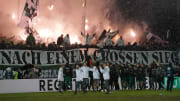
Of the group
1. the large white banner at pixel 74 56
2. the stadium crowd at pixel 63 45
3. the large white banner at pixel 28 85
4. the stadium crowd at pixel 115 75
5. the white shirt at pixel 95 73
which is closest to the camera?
the white shirt at pixel 95 73

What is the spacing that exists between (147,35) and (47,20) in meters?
12.3

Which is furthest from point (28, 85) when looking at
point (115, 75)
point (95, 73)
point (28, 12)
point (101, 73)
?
point (28, 12)

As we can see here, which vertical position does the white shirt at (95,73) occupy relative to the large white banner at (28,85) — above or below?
above

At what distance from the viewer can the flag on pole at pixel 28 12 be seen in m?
44.2

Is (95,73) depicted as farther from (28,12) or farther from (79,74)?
(28,12)

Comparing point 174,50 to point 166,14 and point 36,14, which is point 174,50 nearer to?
point 166,14

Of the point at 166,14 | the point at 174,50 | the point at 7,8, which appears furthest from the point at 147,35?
the point at 7,8

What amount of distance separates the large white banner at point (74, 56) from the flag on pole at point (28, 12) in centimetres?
934

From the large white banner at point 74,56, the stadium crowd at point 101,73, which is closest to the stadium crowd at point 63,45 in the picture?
the stadium crowd at point 101,73

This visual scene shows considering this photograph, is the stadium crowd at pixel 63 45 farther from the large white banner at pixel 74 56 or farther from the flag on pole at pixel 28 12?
the flag on pole at pixel 28 12

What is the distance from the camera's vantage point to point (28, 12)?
147 ft

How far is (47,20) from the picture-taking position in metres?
50.5

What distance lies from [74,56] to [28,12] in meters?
10.2

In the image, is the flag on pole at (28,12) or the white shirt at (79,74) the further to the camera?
the flag on pole at (28,12)
